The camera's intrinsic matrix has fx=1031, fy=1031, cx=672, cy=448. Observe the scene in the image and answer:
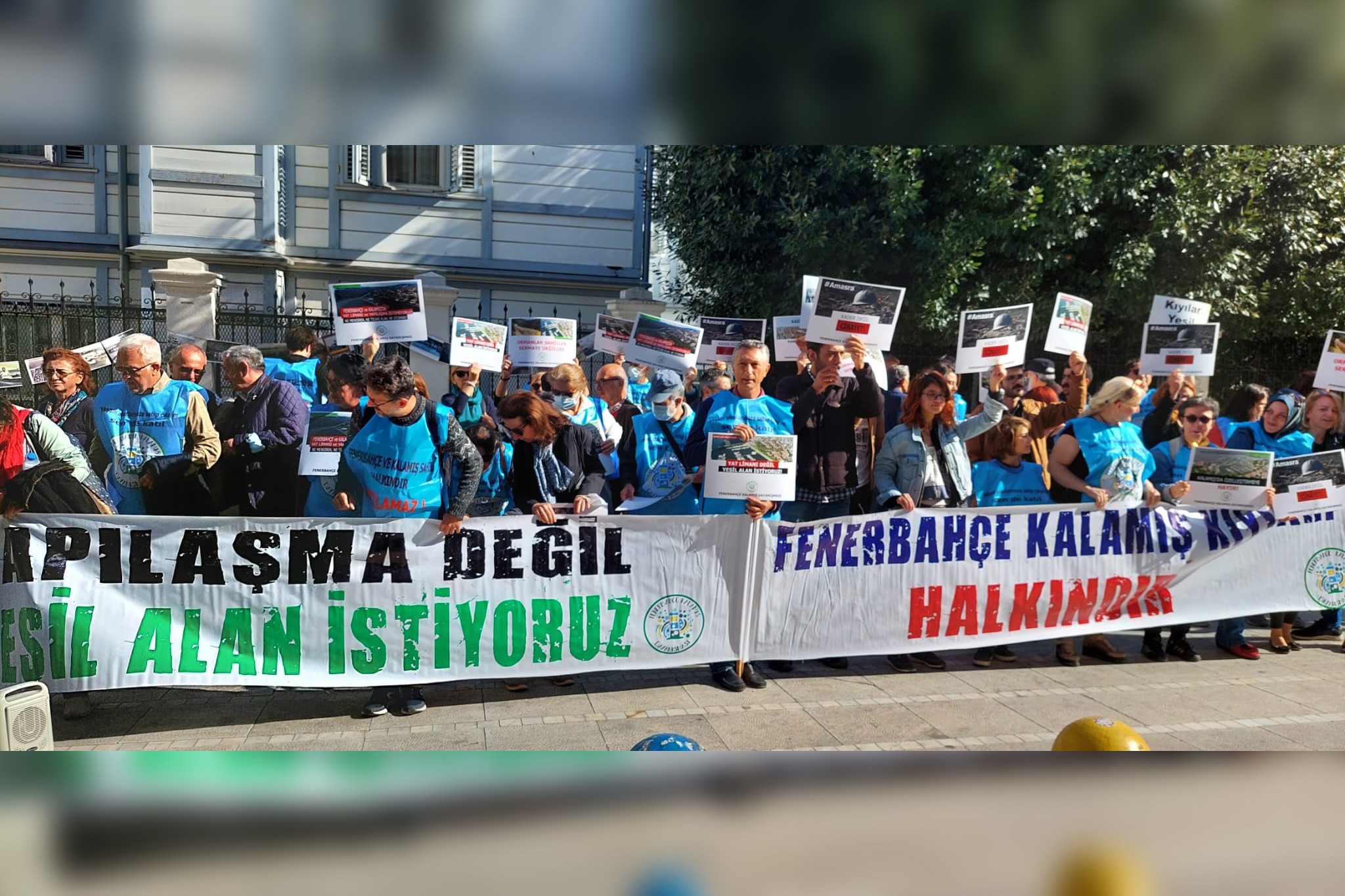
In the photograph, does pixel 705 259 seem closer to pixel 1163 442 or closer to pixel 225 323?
pixel 225 323

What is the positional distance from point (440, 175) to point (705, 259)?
4.61m

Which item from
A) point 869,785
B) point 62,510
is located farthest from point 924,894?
point 62,510

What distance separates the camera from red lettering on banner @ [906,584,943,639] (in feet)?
20.6

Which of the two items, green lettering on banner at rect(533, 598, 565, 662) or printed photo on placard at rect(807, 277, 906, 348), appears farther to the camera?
printed photo on placard at rect(807, 277, 906, 348)

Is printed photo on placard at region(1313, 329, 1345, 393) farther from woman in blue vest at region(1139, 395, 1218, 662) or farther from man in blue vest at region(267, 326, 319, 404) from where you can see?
man in blue vest at region(267, 326, 319, 404)

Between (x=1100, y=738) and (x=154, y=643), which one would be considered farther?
(x=154, y=643)

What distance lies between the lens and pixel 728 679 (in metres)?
6.04

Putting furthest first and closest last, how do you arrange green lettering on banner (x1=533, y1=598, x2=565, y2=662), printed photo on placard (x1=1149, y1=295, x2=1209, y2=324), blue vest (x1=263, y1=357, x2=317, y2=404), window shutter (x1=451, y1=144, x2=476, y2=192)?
window shutter (x1=451, y1=144, x2=476, y2=192) < printed photo on placard (x1=1149, y1=295, x2=1209, y2=324) < blue vest (x1=263, y1=357, x2=317, y2=404) < green lettering on banner (x1=533, y1=598, x2=565, y2=662)

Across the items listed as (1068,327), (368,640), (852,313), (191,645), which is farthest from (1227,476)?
(191,645)

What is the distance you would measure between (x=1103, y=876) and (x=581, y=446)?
3998mm

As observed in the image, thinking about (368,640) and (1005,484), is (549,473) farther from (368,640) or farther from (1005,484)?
(1005,484)

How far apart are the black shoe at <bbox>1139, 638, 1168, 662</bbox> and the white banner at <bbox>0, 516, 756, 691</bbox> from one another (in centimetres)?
304

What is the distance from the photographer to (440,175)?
640 inches

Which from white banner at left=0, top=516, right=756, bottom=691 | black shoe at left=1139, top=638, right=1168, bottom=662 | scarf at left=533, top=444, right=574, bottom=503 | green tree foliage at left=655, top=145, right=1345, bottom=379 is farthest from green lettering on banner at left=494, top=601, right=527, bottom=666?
green tree foliage at left=655, top=145, right=1345, bottom=379
